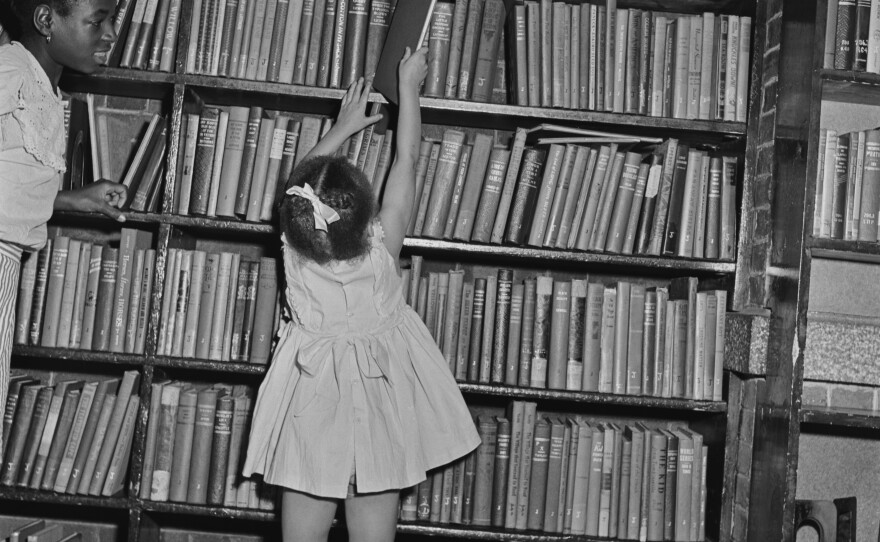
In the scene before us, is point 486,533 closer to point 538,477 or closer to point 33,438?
point 538,477

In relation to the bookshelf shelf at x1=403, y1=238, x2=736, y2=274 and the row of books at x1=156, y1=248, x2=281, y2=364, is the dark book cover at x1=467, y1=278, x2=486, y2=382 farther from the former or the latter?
the row of books at x1=156, y1=248, x2=281, y2=364

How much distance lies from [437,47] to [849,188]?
107cm

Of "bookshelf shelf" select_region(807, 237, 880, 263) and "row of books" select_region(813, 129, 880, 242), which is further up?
"row of books" select_region(813, 129, 880, 242)

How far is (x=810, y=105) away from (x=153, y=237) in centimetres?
178

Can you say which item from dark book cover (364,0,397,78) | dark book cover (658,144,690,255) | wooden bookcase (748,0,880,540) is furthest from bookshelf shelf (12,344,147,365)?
wooden bookcase (748,0,880,540)

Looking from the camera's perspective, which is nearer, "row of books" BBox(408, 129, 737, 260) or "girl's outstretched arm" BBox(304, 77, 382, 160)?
"girl's outstretched arm" BBox(304, 77, 382, 160)

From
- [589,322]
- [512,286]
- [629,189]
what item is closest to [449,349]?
[512,286]

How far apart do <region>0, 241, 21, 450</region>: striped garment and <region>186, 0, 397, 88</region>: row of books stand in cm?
67

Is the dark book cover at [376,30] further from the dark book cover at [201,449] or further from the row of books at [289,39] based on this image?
the dark book cover at [201,449]

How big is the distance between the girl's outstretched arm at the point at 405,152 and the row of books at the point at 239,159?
276 mm

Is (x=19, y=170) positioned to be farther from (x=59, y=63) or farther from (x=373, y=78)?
(x=373, y=78)

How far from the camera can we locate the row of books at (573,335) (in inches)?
79.9

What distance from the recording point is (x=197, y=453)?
2025 mm

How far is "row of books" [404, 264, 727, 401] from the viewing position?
79.9 inches
